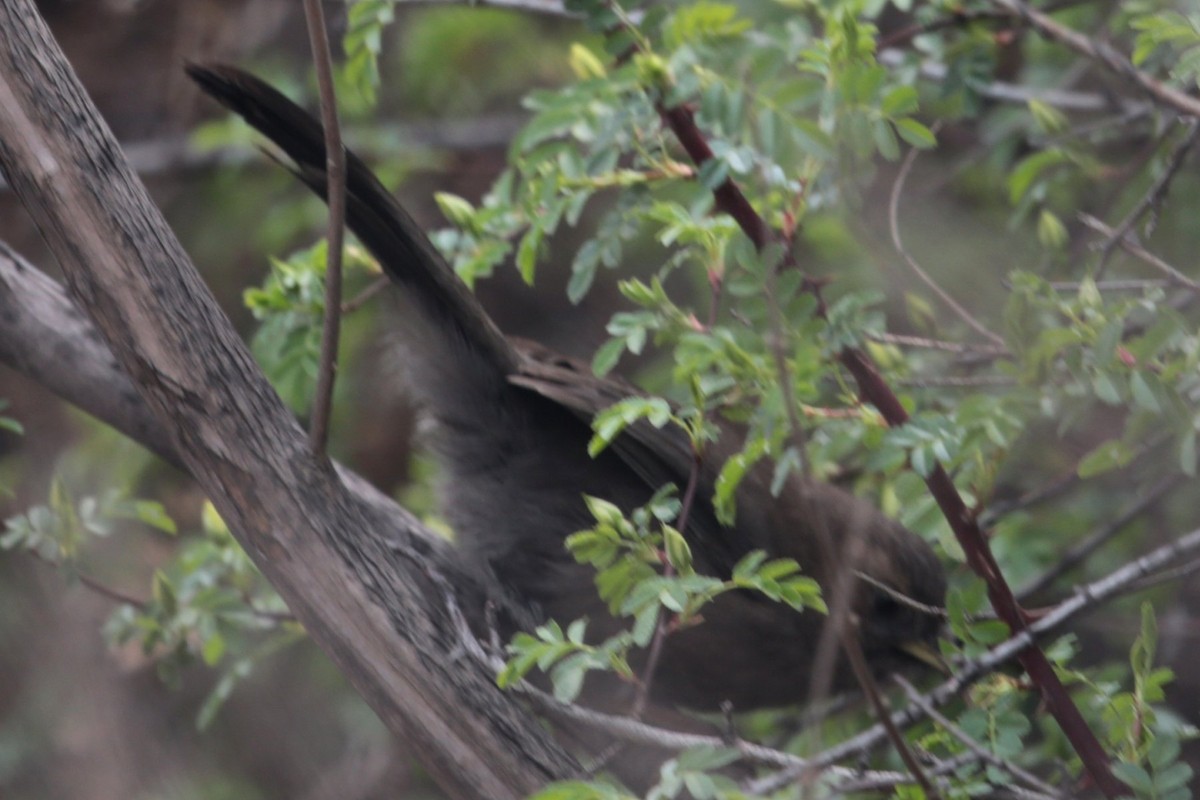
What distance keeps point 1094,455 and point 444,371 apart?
1361mm

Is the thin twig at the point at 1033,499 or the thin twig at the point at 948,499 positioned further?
the thin twig at the point at 1033,499

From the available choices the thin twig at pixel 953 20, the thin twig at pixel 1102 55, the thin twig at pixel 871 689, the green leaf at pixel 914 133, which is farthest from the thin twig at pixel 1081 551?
the thin twig at pixel 871 689

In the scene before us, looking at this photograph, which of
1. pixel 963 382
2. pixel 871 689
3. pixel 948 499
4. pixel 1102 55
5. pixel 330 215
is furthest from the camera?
pixel 1102 55

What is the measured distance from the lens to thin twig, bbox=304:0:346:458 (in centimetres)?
167

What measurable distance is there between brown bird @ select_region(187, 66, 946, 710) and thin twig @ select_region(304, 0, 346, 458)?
26.6 inches

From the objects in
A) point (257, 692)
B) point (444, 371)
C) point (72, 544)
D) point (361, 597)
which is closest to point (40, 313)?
point (72, 544)

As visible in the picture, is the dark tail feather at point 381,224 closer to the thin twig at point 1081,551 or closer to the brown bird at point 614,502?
the brown bird at point 614,502

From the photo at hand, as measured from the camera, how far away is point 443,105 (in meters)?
5.04

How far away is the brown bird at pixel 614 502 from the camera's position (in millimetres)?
2586

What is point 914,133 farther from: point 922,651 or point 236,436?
point 922,651

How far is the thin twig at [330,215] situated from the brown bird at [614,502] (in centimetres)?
67

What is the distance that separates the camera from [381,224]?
2236mm

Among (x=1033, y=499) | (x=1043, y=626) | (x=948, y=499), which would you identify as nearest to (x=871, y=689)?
(x=948, y=499)

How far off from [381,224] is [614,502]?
0.88 m
